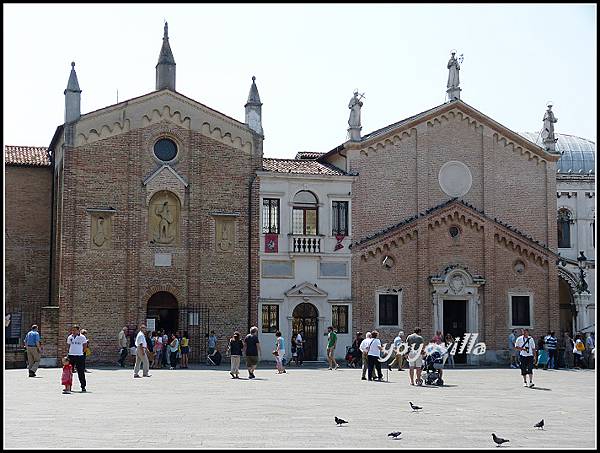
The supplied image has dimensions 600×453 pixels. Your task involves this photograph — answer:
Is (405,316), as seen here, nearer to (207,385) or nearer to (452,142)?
(452,142)

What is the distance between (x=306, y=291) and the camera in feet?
121

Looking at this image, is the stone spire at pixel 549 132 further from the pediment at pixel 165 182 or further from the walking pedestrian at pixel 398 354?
the pediment at pixel 165 182

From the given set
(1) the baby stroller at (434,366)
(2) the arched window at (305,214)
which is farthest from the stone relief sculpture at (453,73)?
(1) the baby stroller at (434,366)

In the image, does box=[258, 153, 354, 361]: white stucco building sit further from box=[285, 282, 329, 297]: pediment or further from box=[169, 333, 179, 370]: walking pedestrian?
box=[169, 333, 179, 370]: walking pedestrian

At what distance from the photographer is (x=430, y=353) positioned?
26062 millimetres

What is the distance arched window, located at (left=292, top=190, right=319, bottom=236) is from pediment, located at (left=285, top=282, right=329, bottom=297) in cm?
209

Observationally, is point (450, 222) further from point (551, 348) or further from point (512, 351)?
point (551, 348)

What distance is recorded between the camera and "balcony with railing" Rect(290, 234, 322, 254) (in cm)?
3694

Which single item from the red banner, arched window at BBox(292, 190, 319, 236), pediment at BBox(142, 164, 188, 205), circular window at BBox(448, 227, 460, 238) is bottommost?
the red banner

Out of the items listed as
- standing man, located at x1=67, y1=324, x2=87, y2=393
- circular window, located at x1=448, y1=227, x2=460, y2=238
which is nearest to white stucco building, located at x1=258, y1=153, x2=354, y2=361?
circular window, located at x1=448, y1=227, x2=460, y2=238

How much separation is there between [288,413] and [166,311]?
18939mm

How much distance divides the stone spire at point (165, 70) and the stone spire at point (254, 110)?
310 centimetres

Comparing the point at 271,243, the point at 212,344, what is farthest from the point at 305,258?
the point at 212,344

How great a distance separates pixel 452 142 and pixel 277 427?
86.7 ft
